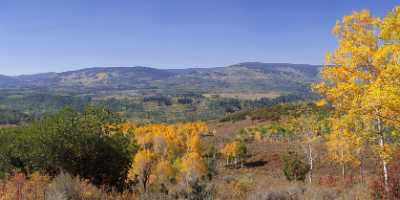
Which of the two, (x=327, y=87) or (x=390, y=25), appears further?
(x=327, y=87)

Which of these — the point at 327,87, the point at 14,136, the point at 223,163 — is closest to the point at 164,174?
the point at 223,163

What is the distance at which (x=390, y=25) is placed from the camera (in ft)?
47.5

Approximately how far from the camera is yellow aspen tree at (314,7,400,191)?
13.5 metres

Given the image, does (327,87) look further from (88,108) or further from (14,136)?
(14,136)

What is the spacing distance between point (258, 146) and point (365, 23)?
320 feet

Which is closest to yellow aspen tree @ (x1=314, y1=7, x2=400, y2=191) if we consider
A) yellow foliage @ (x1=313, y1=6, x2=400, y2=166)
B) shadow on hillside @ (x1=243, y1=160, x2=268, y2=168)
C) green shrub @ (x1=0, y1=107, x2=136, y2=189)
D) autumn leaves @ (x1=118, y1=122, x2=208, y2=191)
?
yellow foliage @ (x1=313, y1=6, x2=400, y2=166)

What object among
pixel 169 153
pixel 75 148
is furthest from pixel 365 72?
pixel 169 153

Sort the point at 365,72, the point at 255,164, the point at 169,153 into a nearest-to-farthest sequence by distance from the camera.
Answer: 1. the point at 365,72
2. the point at 255,164
3. the point at 169,153

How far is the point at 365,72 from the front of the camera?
17500 millimetres

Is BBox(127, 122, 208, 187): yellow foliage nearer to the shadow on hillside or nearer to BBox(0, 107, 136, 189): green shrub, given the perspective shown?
the shadow on hillside

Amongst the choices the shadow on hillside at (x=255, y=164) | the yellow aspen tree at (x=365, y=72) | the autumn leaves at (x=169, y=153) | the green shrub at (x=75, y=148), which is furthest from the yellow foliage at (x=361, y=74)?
the shadow on hillside at (x=255, y=164)

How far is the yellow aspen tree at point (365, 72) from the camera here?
13.5 metres

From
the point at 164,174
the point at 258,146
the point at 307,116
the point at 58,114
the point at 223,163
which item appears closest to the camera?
the point at 58,114

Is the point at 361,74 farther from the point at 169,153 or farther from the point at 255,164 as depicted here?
the point at 169,153
